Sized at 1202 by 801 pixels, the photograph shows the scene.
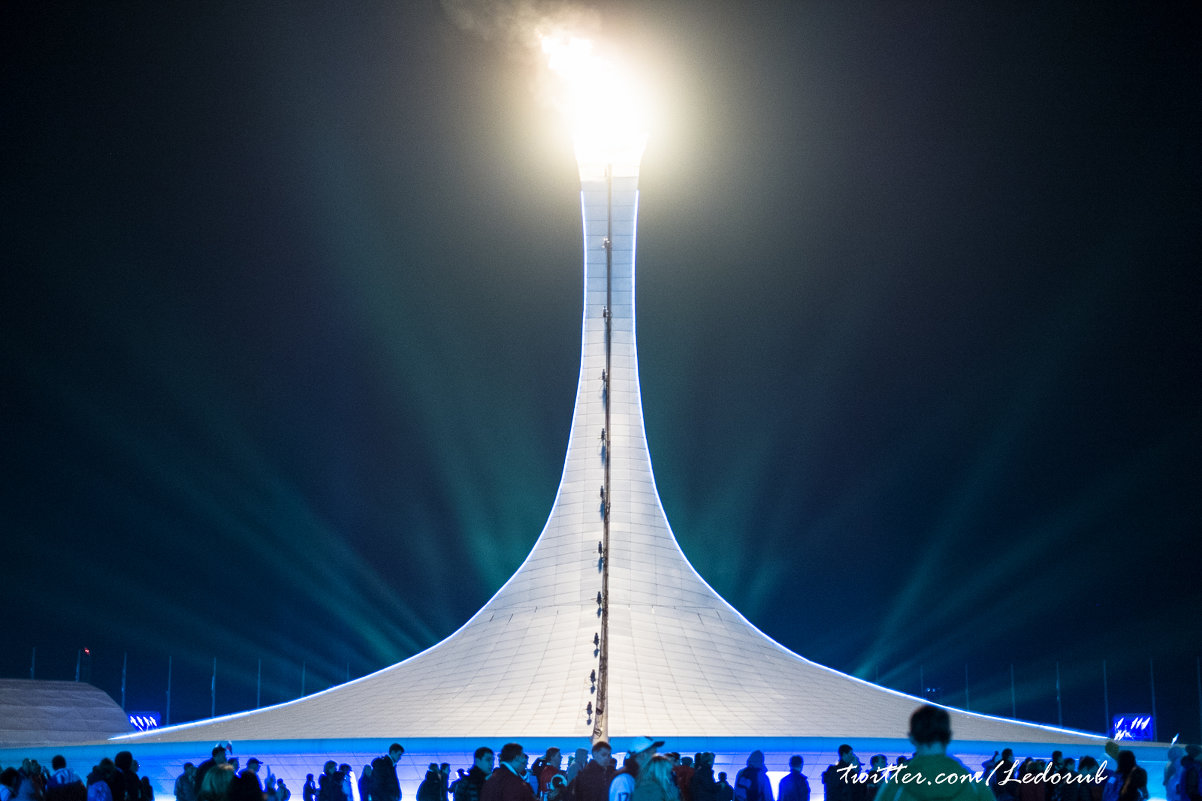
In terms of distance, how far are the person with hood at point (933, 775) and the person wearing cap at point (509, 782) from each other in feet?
Result: 9.37

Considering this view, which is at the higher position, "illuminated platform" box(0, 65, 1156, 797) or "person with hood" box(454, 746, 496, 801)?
"illuminated platform" box(0, 65, 1156, 797)

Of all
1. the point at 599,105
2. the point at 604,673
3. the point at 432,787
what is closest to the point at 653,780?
the point at 432,787

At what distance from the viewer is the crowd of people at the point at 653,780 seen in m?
4.22

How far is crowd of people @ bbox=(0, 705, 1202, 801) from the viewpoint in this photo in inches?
166

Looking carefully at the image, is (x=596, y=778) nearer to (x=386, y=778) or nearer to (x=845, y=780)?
(x=386, y=778)

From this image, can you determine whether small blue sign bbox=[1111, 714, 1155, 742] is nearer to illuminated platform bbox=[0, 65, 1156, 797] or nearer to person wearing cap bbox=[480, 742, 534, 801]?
illuminated platform bbox=[0, 65, 1156, 797]

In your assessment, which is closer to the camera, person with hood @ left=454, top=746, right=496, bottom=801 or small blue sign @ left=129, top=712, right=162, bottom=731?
person with hood @ left=454, top=746, right=496, bottom=801

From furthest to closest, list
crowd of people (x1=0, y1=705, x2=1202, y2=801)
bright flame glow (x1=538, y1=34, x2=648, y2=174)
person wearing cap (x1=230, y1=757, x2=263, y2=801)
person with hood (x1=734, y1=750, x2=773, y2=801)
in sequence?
bright flame glow (x1=538, y1=34, x2=648, y2=174)
person with hood (x1=734, y1=750, x2=773, y2=801)
person wearing cap (x1=230, y1=757, x2=263, y2=801)
crowd of people (x1=0, y1=705, x2=1202, y2=801)

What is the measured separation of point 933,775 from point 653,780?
278 centimetres

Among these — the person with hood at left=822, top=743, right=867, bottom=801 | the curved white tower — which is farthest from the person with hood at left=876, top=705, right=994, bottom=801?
the curved white tower

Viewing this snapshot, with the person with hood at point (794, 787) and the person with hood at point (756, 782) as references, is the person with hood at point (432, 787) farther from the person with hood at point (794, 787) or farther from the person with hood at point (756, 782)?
the person with hood at point (794, 787)

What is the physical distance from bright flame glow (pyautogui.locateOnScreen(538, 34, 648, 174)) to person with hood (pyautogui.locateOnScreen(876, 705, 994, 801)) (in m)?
16.0

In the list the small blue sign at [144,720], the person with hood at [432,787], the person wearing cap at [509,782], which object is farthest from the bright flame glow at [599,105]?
the small blue sign at [144,720]

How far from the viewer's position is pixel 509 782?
6.84 m
